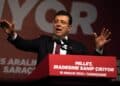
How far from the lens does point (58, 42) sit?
1.90 meters

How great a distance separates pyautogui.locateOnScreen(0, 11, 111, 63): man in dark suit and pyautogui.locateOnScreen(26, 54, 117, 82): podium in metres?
0.21

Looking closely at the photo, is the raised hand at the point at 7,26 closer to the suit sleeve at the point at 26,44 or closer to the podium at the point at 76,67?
the suit sleeve at the point at 26,44

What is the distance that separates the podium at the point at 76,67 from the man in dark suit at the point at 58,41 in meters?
0.21

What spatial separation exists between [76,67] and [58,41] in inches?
11.9

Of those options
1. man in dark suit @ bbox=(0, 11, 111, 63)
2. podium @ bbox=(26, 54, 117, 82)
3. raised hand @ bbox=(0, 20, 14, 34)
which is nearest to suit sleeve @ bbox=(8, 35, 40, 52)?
man in dark suit @ bbox=(0, 11, 111, 63)

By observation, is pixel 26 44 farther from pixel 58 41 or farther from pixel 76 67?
pixel 76 67

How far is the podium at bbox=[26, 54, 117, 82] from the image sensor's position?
1.59m

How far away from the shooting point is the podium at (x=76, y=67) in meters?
1.59

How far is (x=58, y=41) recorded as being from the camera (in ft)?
6.21

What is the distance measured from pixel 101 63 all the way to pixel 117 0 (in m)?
2.56

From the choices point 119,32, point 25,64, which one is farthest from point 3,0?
point 119,32

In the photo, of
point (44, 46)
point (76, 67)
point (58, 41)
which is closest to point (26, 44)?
point (44, 46)

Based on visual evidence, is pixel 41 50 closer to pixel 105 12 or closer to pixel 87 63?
pixel 87 63

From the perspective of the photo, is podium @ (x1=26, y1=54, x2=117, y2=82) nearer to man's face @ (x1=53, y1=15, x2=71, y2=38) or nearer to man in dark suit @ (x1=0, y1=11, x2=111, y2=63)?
man in dark suit @ (x1=0, y1=11, x2=111, y2=63)
